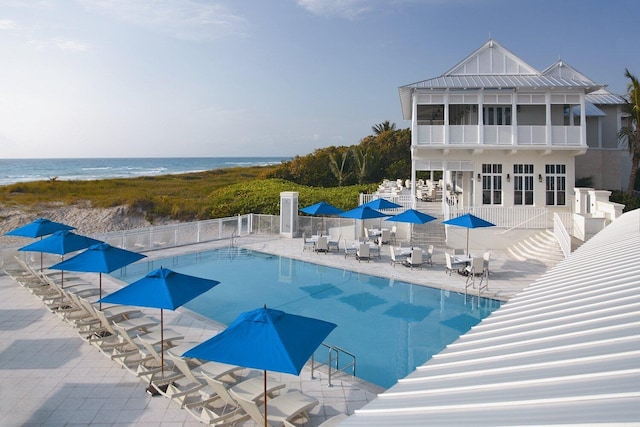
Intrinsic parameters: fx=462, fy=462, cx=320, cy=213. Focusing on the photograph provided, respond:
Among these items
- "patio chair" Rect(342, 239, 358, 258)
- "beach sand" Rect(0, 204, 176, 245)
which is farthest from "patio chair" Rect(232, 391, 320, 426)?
"beach sand" Rect(0, 204, 176, 245)

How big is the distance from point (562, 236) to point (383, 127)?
46.0 meters

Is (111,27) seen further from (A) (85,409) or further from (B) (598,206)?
(B) (598,206)

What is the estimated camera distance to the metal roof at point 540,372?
234 cm

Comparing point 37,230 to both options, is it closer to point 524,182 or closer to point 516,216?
point 516,216

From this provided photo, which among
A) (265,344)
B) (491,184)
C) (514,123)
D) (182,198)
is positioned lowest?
(265,344)

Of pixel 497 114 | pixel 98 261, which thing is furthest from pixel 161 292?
pixel 497 114

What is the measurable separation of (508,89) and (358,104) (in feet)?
78.0

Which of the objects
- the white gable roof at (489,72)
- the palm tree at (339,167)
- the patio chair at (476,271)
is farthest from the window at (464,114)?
the palm tree at (339,167)

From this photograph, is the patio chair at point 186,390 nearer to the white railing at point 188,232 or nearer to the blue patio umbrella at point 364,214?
the white railing at point 188,232

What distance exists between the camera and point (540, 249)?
64.2 ft

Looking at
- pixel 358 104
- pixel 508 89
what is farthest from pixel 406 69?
pixel 508 89

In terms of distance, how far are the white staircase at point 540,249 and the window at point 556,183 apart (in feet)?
13.5

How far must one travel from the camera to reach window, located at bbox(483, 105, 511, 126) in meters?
25.0

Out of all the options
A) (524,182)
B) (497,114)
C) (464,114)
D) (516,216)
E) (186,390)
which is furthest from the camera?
(464,114)
